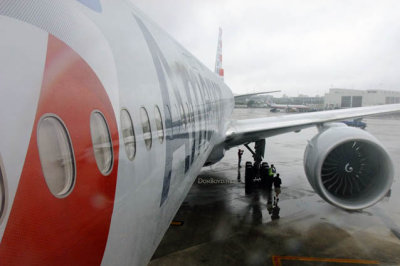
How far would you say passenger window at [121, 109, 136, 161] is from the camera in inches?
84.3

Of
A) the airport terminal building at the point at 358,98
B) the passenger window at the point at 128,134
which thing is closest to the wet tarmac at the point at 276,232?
the passenger window at the point at 128,134

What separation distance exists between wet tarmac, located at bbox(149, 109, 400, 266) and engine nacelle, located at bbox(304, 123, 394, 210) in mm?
1137

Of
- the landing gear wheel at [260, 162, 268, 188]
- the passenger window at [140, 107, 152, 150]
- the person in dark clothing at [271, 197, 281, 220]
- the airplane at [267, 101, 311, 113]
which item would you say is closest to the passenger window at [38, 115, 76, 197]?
the passenger window at [140, 107, 152, 150]

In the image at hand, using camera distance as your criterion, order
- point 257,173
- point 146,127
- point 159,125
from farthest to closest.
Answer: point 257,173
point 159,125
point 146,127

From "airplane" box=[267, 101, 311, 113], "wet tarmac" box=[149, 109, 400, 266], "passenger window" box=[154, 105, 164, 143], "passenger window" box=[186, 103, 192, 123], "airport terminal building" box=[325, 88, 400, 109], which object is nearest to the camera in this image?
"passenger window" box=[154, 105, 164, 143]

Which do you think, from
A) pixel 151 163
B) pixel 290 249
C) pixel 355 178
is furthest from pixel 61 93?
pixel 355 178

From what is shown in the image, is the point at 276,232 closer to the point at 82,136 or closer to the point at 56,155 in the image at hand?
the point at 82,136

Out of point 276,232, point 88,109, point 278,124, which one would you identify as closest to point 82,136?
point 88,109

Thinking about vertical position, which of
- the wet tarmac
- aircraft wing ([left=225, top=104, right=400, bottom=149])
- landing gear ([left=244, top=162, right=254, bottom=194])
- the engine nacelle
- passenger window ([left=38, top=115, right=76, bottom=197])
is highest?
passenger window ([left=38, top=115, right=76, bottom=197])

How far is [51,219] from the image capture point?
131 cm

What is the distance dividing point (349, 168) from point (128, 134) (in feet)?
19.6

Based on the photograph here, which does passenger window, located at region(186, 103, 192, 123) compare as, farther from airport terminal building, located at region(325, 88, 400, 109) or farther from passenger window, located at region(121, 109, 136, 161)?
airport terminal building, located at region(325, 88, 400, 109)

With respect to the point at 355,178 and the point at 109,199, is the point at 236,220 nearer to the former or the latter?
the point at 355,178

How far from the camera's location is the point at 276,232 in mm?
7363
